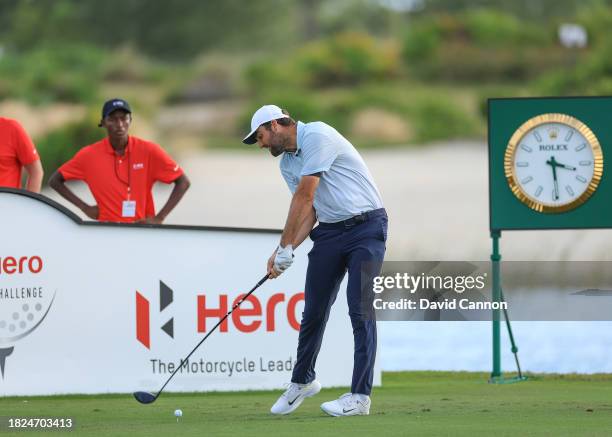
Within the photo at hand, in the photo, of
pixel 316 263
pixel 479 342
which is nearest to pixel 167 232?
pixel 316 263

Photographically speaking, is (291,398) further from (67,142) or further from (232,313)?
(67,142)

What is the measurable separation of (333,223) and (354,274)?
307 millimetres

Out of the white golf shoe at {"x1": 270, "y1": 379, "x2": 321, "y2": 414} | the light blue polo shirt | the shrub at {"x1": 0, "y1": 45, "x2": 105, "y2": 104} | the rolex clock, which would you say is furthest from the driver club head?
the shrub at {"x1": 0, "y1": 45, "x2": 105, "y2": 104}

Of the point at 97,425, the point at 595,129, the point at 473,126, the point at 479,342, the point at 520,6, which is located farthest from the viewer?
the point at 520,6

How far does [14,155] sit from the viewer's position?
32.7ft

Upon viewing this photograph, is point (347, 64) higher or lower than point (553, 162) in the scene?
higher

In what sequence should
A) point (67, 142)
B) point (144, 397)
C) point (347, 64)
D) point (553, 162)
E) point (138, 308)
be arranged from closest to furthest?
1. point (144, 397)
2. point (138, 308)
3. point (553, 162)
4. point (67, 142)
5. point (347, 64)

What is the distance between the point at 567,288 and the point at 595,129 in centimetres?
134

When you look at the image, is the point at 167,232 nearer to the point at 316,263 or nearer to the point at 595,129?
the point at 316,263

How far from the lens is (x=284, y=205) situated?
3139cm

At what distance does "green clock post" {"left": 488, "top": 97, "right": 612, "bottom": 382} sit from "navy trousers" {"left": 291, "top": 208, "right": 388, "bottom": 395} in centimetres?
277

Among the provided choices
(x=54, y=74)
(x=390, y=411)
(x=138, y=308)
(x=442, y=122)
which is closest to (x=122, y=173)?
(x=138, y=308)

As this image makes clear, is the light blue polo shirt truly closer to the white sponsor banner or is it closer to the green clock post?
the white sponsor banner

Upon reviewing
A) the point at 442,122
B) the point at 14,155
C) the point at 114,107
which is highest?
the point at 442,122
